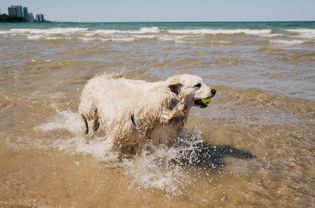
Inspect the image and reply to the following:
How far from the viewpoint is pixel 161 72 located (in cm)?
1186

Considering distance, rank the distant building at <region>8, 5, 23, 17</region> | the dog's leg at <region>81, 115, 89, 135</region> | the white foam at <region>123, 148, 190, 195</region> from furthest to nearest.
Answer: the distant building at <region>8, 5, 23, 17</region> < the dog's leg at <region>81, 115, 89, 135</region> < the white foam at <region>123, 148, 190, 195</region>

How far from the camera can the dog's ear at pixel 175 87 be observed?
5.02 m

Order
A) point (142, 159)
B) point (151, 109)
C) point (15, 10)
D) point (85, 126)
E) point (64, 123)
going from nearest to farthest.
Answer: point (151, 109) < point (142, 159) < point (85, 126) < point (64, 123) < point (15, 10)

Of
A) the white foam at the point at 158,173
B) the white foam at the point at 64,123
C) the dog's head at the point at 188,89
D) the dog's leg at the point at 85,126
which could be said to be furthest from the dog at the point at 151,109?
the white foam at the point at 64,123

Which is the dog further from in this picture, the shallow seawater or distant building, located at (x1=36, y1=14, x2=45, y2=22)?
distant building, located at (x1=36, y1=14, x2=45, y2=22)

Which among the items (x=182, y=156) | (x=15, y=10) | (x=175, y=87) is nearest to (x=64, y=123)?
(x=182, y=156)

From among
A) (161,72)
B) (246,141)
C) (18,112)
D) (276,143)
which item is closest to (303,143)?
(276,143)

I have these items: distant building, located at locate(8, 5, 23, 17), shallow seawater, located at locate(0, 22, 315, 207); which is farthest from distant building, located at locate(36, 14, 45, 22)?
shallow seawater, located at locate(0, 22, 315, 207)

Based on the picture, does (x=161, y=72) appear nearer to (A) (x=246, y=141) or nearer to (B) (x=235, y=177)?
(A) (x=246, y=141)

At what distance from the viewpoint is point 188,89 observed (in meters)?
5.08

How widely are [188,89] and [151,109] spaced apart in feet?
1.99

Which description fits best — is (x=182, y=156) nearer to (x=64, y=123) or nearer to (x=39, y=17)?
(x=64, y=123)

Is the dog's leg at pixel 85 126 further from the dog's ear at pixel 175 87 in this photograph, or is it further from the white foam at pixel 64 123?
the dog's ear at pixel 175 87

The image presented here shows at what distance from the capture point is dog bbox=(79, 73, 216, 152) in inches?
198
